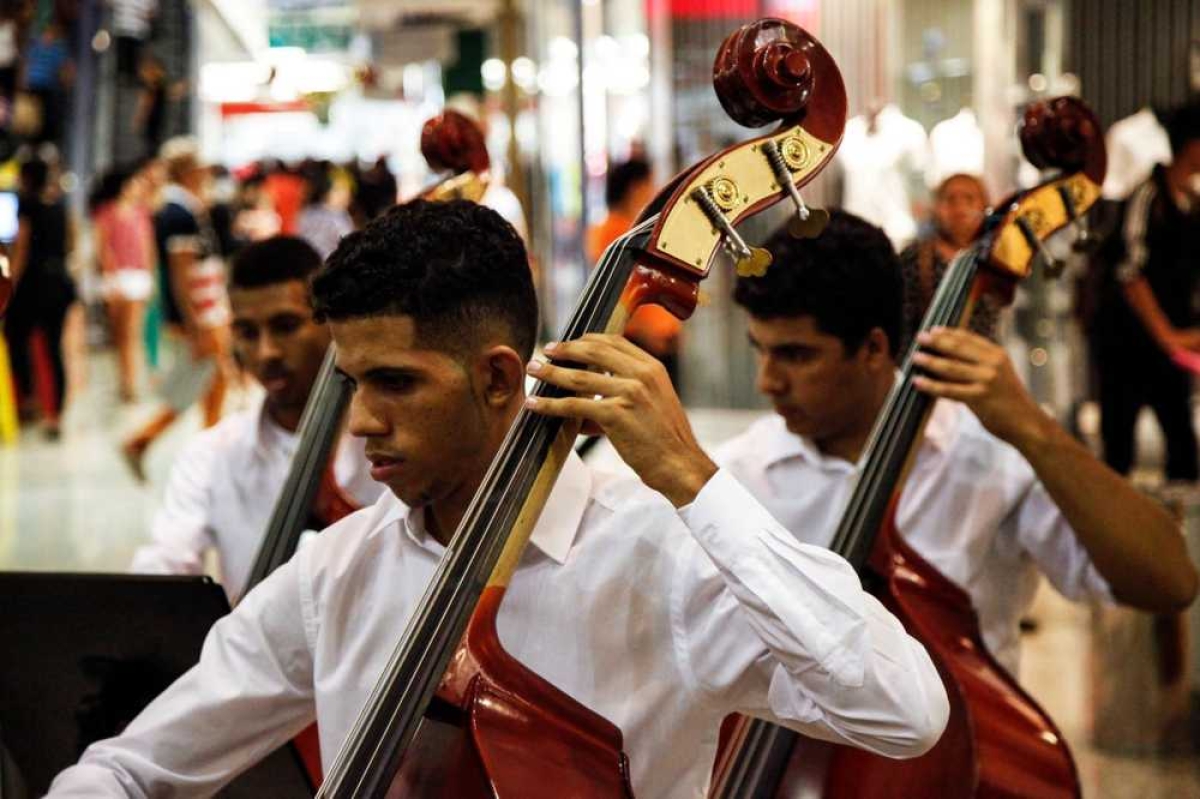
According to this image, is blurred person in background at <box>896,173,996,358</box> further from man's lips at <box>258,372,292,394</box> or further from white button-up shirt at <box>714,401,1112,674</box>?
man's lips at <box>258,372,292,394</box>

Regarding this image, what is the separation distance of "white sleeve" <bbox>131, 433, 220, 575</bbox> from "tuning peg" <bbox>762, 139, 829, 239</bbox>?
1.52m

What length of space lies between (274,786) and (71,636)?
267mm

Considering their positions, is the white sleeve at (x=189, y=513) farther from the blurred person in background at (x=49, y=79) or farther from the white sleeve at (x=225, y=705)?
the blurred person in background at (x=49, y=79)

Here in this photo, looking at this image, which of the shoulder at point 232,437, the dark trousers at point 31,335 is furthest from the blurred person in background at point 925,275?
the dark trousers at point 31,335

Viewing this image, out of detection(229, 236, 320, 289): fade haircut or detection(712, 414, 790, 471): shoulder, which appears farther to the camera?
detection(229, 236, 320, 289): fade haircut

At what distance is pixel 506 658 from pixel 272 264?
1556 millimetres

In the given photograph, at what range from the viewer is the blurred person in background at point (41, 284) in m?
9.04

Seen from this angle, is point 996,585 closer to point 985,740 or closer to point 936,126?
point 985,740

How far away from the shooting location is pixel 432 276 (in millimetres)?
1454

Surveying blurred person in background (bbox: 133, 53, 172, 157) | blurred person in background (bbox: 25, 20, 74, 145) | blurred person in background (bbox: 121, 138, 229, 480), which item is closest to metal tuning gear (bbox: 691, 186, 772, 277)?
blurred person in background (bbox: 121, 138, 229, 480)

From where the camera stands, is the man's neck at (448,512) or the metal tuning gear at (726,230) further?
the man's neck at (448,512)

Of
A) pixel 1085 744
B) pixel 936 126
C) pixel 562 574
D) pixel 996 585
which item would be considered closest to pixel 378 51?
pixel 936 126

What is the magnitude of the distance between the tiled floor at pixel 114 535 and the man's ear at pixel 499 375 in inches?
95.2

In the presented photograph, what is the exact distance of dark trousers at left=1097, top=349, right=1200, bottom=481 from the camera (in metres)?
5.79
